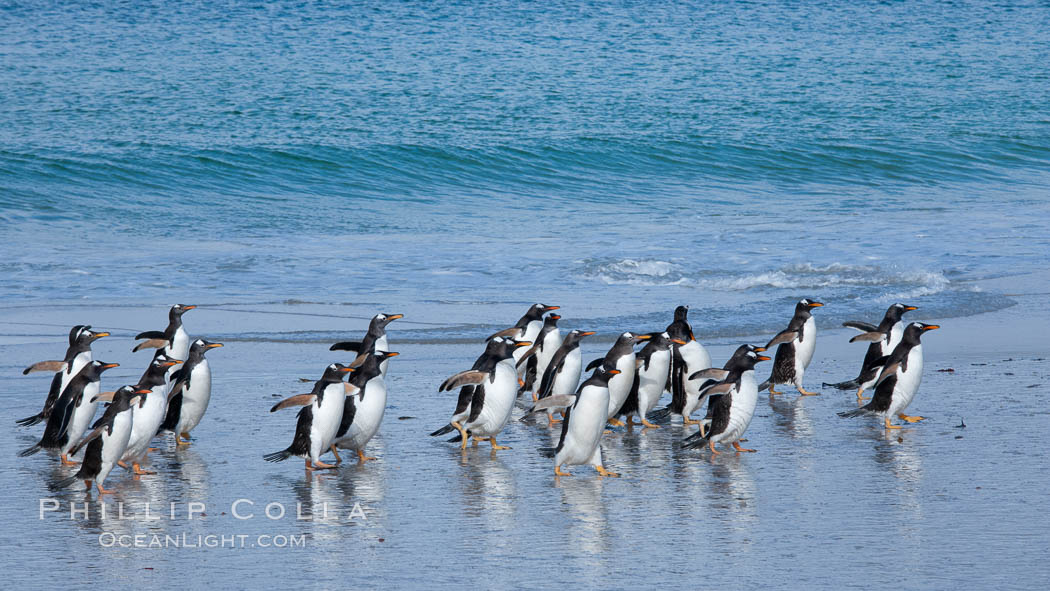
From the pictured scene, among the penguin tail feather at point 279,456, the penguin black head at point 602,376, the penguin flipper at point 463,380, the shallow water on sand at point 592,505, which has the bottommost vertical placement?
the shallow water on sand at point 592,505

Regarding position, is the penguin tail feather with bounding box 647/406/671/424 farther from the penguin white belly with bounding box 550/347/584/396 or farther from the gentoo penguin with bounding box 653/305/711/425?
the penguin white belly with bounding box 550/347/584/396

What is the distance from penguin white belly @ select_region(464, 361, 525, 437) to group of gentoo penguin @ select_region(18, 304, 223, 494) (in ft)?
5.62

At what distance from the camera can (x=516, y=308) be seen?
40.1 feet

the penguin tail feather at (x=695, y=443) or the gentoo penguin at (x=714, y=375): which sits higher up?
the gentoo penguin at (x=714, y=375)

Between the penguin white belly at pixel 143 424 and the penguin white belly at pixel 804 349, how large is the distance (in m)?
4.34

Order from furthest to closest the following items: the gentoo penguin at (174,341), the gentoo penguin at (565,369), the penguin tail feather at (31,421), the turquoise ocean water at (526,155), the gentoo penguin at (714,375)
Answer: the turquoise ocean water at (526,155) < the gentoo penguin at (174,341) < the gentoo penguin at (565,369) < the penguin tail feather at (31,421) < the gentoo penguin at (714,375)

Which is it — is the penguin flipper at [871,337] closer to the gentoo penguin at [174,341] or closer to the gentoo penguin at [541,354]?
the gentoo penguin at [541,354]

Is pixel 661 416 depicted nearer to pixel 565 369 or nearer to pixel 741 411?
pixel 565 369

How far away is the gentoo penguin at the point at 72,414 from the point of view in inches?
273

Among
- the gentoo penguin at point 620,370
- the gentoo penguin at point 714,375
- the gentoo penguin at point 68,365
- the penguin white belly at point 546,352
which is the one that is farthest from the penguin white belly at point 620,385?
the gentoo penguin at point 68,365

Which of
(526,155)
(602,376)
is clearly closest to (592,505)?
(602,376)

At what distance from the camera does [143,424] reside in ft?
21.6

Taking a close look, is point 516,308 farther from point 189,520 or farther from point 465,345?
point 189,520

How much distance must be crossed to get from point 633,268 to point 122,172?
13.7 m
